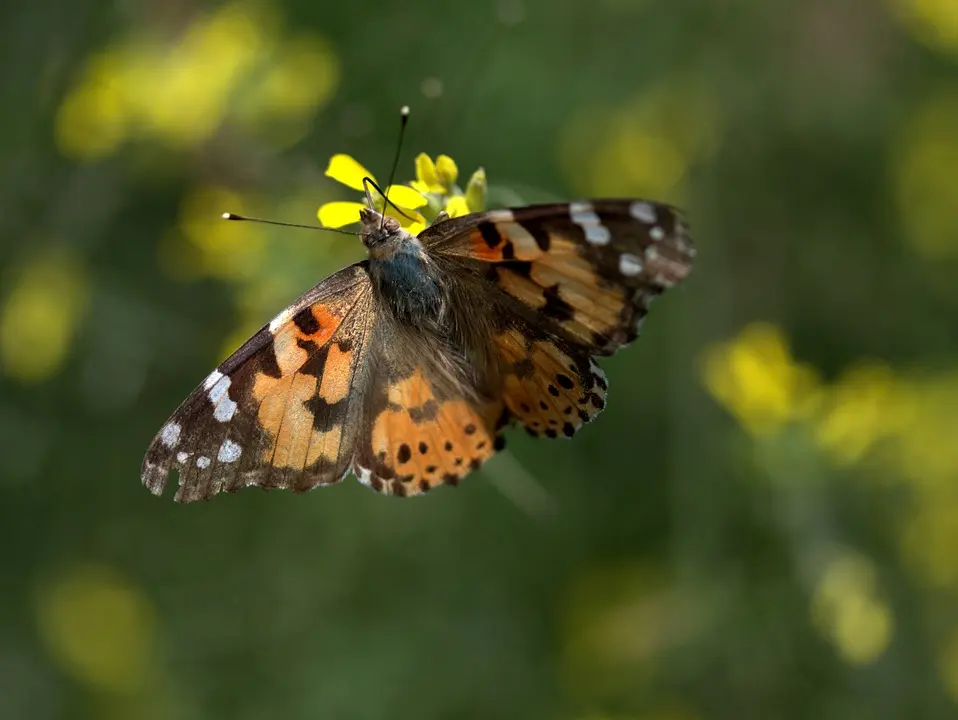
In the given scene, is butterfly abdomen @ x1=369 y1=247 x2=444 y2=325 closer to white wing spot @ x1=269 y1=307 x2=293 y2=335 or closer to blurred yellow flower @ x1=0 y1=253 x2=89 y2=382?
white wing spot @ x1=269 y1=307 x2=293 y2=335

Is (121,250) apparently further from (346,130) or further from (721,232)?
(721,232)

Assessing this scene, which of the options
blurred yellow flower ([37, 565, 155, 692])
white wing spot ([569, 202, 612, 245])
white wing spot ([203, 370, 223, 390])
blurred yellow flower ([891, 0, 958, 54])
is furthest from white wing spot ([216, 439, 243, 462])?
blurred yellow flower ([891, 0, 958, 54])

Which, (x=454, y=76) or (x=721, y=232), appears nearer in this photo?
(x=454, y=76)

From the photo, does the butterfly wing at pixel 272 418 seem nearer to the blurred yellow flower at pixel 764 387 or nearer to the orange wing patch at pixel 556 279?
the orange wing patch at pixel 556 279

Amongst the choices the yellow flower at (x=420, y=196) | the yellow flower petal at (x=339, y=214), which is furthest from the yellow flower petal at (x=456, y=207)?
the yellow flower petal at (x=339, y=214)

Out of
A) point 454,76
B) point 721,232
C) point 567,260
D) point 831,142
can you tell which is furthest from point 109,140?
point 831,142

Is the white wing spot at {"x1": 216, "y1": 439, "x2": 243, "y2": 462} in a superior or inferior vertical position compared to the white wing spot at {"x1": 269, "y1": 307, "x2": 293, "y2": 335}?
inferior

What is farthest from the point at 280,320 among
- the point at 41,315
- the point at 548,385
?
the point at 41,315
